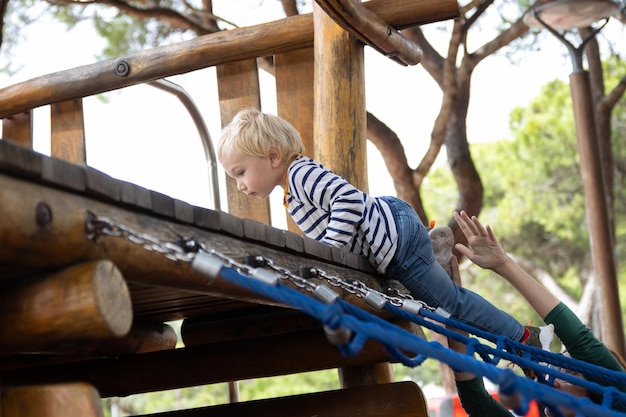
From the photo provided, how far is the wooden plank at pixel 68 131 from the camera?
4.00 metres

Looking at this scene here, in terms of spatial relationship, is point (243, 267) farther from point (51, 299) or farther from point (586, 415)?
point (586, 415)

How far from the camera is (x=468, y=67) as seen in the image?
677 centimetres

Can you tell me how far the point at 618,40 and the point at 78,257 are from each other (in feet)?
32.0

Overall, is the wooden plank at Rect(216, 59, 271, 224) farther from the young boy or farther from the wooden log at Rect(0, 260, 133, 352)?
the wooden log at Rect(0, 260, 133, 352)

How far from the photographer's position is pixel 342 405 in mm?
2857

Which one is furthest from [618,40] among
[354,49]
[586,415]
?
[586,415]

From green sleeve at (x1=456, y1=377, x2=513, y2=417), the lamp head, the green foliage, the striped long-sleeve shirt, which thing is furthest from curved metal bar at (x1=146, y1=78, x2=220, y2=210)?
the green foliage

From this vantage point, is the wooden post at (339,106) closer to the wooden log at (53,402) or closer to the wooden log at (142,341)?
the wooden log at (142,341)

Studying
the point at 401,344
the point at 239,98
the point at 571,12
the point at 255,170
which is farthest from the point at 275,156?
the point at 571,12

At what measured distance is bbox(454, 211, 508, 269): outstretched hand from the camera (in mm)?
3102

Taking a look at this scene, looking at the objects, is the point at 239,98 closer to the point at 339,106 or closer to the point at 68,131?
the point at 339,106

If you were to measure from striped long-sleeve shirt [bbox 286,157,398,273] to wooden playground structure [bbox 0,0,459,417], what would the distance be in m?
0.08

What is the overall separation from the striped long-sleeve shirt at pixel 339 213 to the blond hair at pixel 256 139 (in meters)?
0.10

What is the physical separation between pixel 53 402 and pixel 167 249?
0.30 metres
